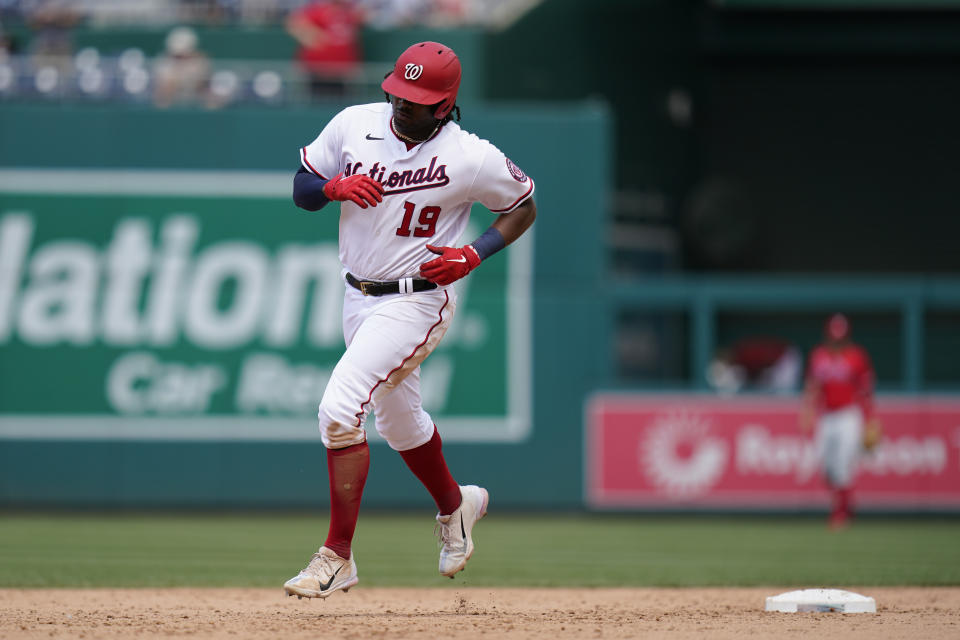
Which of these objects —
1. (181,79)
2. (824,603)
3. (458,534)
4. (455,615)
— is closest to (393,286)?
(458,534)

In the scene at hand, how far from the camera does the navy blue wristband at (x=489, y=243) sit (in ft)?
18.0

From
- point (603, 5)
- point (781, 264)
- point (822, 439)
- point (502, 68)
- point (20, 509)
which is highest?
point (603, 5)

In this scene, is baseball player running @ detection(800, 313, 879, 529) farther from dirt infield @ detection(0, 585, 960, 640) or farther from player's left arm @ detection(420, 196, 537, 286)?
player's left arm @ detection(420, 196, 537, 286)

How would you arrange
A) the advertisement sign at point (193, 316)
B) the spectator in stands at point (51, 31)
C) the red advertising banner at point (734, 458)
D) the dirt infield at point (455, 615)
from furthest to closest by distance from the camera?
the spectator in stands at point (51, 31), the red advertising banner at point (734, 458), the advertisement sign at point (193, 316), the dirt infield at point (455, 615)

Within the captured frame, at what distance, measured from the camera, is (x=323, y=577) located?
5199 mm

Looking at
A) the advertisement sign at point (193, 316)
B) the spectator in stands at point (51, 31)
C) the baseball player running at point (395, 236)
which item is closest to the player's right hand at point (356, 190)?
the baseball player running at point (395, 236)

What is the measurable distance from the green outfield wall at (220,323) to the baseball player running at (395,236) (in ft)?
24.0

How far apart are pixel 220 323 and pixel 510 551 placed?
4.65 m

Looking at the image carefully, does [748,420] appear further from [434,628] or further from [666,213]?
[434,628]

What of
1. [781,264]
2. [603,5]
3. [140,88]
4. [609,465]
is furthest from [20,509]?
[781,264]

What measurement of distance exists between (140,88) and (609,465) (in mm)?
6242

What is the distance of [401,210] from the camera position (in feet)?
17.9

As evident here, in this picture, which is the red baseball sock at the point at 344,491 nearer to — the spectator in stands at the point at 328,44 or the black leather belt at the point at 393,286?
the black leather belt at the point at 393,286

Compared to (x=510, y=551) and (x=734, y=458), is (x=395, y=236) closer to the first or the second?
(x=510, y=551)
